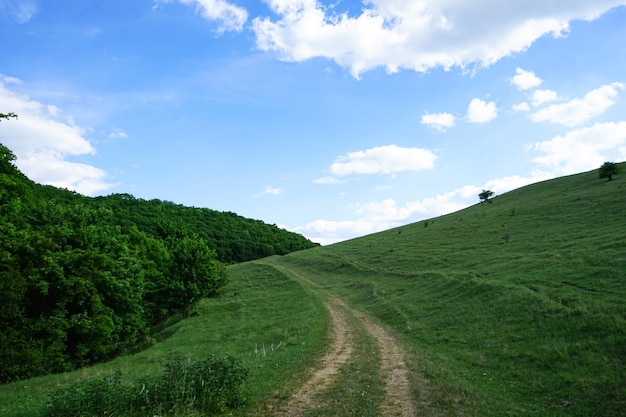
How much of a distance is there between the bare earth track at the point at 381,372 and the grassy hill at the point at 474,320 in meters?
0.57

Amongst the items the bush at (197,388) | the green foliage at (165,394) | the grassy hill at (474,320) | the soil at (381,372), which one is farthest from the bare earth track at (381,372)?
the green foliage at (165,394)

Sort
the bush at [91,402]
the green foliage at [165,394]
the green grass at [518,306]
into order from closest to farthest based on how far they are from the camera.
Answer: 1. the bush at [91,402]
2. the green foliage at [165,394]
3. the green grass at [518,306]

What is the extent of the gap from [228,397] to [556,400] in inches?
443

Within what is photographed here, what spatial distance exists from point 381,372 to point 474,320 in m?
11.7

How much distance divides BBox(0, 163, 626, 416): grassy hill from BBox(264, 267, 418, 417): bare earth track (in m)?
0.57

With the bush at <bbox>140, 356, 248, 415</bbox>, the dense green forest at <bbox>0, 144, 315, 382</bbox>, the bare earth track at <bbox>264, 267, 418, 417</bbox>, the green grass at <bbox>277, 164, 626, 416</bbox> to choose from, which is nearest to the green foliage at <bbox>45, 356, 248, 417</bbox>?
the bush at <bbox>140, 356, 248, 415</bbox>

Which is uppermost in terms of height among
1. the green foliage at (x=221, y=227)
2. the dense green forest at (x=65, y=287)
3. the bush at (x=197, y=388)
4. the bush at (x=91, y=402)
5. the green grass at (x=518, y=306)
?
the green foliage at (x=221, y=227)

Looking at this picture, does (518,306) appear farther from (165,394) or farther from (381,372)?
(165,394)


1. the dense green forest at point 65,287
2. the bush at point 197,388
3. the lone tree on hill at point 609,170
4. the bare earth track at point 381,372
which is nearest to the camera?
the bush at point 197,388

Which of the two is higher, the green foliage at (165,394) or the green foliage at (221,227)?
the green foliage at (221,227)

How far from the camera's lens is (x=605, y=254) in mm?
30734

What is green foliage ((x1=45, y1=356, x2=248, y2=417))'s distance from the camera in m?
10.9

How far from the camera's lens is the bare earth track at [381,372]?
12.6m

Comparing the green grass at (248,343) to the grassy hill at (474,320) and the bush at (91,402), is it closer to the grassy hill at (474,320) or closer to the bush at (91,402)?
the grassy hill at (474,320)
